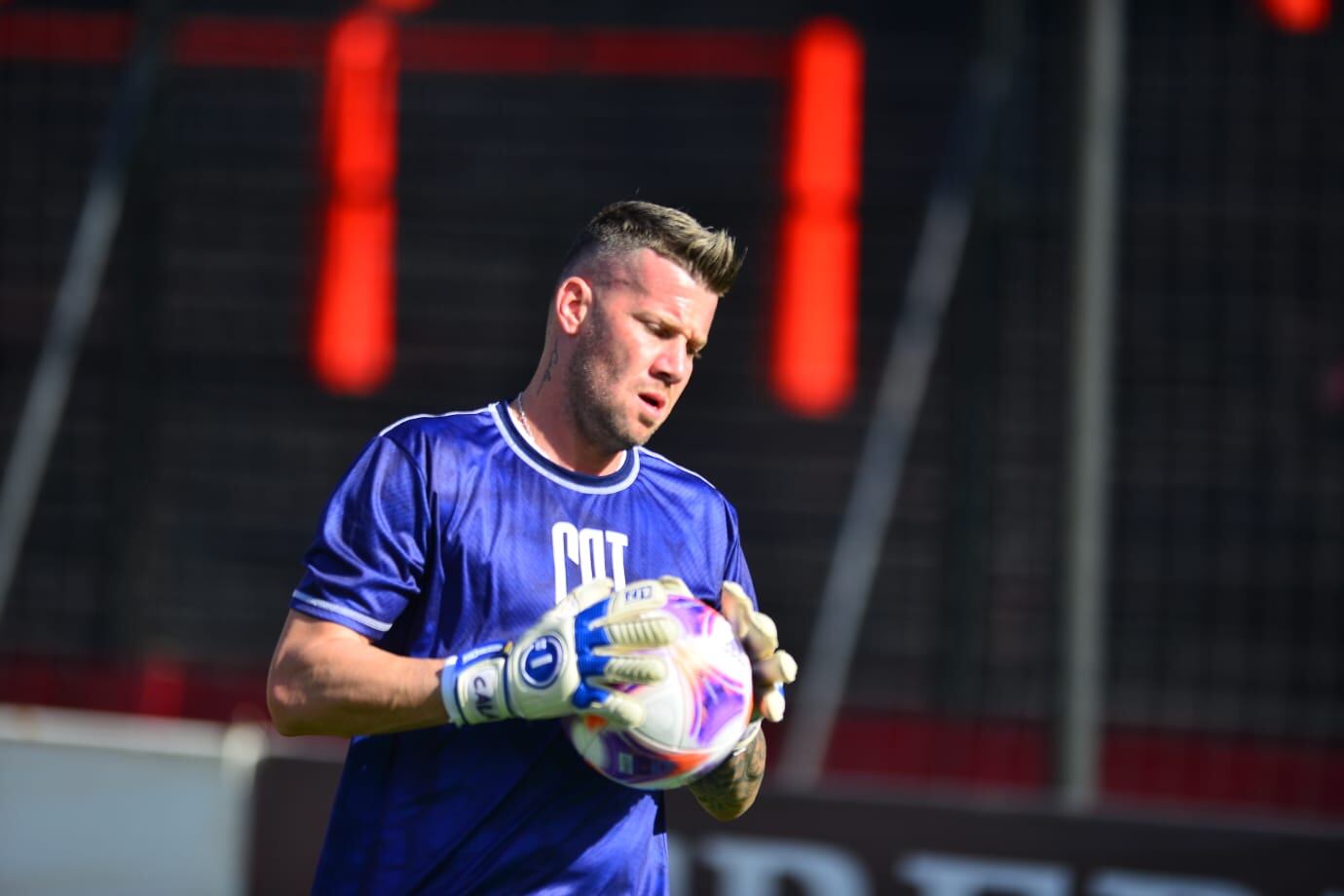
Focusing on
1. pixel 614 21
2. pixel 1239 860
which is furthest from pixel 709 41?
pixel 1239 860

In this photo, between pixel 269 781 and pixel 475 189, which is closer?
pixel 269 781

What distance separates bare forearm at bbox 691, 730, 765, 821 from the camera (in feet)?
11.5

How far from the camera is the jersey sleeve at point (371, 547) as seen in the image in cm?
314

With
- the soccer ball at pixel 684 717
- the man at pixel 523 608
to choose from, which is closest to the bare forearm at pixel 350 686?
the man at pixel 523 608

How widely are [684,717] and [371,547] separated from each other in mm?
583

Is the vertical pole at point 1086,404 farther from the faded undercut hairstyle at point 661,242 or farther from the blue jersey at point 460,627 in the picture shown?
the blue jersey at point 460,627

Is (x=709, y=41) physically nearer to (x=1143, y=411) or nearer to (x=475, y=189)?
(x=475, y=189)

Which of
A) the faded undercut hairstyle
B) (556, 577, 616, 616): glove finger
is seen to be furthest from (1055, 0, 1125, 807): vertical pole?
(556, 577, 616, 616): glove finger

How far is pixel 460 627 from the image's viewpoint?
3250 millimetres

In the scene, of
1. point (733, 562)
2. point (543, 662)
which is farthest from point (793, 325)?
point (543, 662)

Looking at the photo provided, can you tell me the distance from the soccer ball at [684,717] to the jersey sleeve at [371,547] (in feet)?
1.22

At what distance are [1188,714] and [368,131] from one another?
16.0 feet

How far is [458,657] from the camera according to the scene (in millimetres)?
3070

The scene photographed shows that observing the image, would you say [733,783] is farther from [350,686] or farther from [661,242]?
[661,242]
